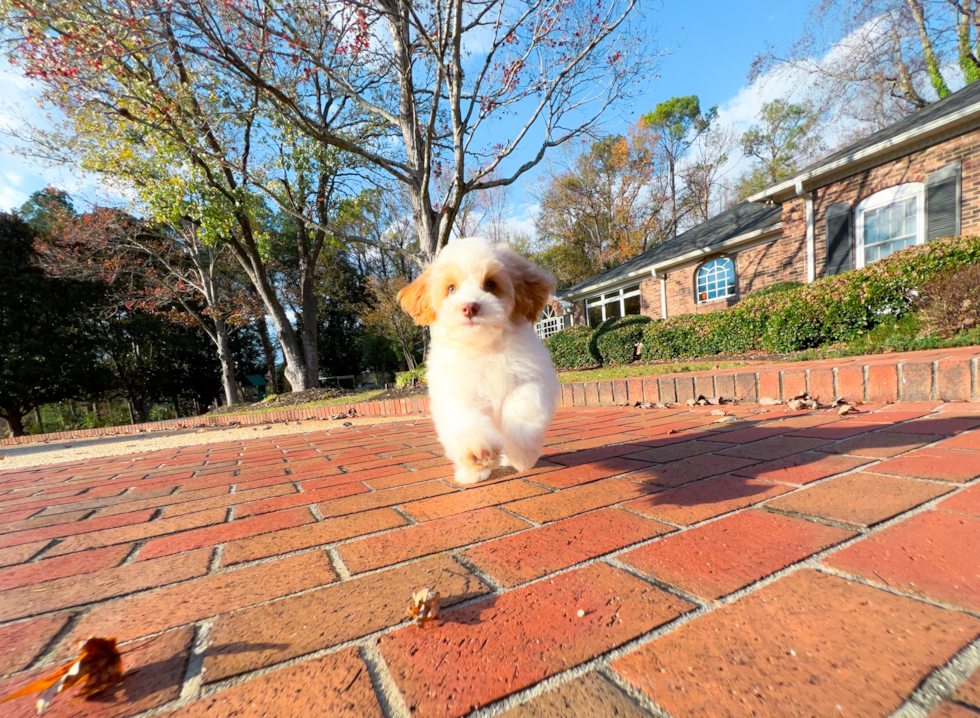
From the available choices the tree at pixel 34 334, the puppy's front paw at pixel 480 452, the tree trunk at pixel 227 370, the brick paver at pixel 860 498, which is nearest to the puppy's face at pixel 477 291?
the puppy's front paw at pixel 480 452

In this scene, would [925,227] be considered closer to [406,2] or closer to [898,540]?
[406,2]

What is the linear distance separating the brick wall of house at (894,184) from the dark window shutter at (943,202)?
10 cm

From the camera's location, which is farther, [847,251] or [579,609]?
[847,251]

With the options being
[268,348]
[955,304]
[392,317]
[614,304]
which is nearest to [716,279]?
[614,304]

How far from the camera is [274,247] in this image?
1010 inches

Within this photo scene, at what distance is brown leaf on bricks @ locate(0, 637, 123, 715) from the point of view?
79 centimetres

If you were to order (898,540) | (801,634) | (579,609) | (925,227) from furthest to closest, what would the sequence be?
(925,227) < (898,540) < (579,609) < (801,634)

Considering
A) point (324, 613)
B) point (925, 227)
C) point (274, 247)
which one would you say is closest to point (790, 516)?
point (324, 613)

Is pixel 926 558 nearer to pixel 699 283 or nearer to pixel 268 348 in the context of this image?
pixel 699 283

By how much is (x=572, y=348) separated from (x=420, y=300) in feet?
31.8

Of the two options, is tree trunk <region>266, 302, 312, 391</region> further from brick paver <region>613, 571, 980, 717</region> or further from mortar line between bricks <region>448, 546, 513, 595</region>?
brick paver <region>613, 571, 980, 717</region>

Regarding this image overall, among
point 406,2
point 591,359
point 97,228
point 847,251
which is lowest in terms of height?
point 591,359

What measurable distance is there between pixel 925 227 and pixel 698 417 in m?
11.0

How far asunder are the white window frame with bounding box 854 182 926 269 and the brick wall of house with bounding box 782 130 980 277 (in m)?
0.12
